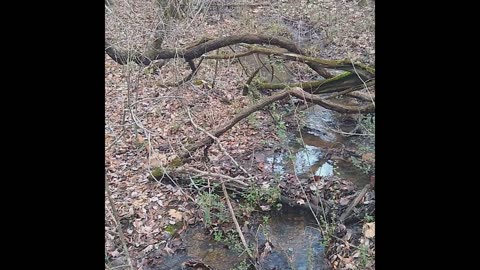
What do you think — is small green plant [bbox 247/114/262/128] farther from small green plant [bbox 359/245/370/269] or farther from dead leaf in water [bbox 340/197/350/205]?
small green plant [bbox 359/245/370/269]

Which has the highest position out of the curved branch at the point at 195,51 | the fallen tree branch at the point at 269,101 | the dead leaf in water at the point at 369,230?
the curved branch at the point at 195,51

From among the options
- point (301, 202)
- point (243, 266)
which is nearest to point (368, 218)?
point (301, 202)

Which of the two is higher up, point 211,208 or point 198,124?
point 198,124

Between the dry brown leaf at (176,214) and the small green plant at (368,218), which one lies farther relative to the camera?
the dry brown leaf at (176,214)

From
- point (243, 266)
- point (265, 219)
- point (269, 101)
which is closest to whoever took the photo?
point (243, 266)

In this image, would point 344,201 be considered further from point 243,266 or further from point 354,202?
point 243,266

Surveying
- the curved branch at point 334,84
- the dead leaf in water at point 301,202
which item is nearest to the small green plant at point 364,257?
the dead leaf in water at point 301,202

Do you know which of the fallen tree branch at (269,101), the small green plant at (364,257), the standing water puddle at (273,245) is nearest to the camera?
the small green plant at (364,257)

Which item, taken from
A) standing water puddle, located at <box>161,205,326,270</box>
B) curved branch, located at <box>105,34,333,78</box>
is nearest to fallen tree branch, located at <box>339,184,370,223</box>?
standing water puddle, located at <box>161,205,326,270</box>

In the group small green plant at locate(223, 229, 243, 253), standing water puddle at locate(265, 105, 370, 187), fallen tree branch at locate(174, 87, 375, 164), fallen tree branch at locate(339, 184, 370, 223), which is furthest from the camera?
standing water puddle at locate(265, 105, 370, 187)

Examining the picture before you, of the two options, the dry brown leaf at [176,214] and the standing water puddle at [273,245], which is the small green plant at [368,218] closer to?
the standing water puddle at [273,245]
